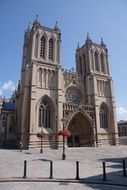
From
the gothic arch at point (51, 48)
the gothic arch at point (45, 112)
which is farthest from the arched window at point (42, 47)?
the gothic arch at point (45, 112)

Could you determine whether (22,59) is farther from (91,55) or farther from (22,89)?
(91,55)

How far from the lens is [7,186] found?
8.43 m

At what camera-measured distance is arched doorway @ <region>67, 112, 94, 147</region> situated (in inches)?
1592

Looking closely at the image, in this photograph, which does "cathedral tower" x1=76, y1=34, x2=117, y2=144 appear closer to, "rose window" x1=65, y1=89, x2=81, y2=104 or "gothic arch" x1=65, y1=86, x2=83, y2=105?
"gothic arch" x1=65, y1=86, x2=83, y2=105

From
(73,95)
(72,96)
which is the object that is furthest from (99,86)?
(72,96)

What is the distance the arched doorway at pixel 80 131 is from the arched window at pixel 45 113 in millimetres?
5535

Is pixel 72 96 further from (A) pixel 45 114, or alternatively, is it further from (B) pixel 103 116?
(A) pixel 45 114

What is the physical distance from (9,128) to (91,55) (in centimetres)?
2651

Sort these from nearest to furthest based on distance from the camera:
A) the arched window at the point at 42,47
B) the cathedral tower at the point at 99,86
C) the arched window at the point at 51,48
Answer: the arched window at the point at 42,47
the cathedral tower at the point at 99,86
the arched window at the point at 51,48

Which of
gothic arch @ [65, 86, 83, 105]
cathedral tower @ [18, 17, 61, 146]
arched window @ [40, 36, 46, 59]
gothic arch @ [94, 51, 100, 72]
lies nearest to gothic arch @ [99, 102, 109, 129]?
gothic arch @ [65, 86, 83, 105]

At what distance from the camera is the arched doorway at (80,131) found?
40.4 meters

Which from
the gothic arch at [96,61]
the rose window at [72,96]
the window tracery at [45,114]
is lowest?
the window tracery at [45,114]

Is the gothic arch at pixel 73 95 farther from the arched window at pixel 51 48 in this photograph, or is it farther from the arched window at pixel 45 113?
the arched window at pixel 51 48

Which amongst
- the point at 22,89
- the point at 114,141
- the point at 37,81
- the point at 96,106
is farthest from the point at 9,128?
the point at 114,141
